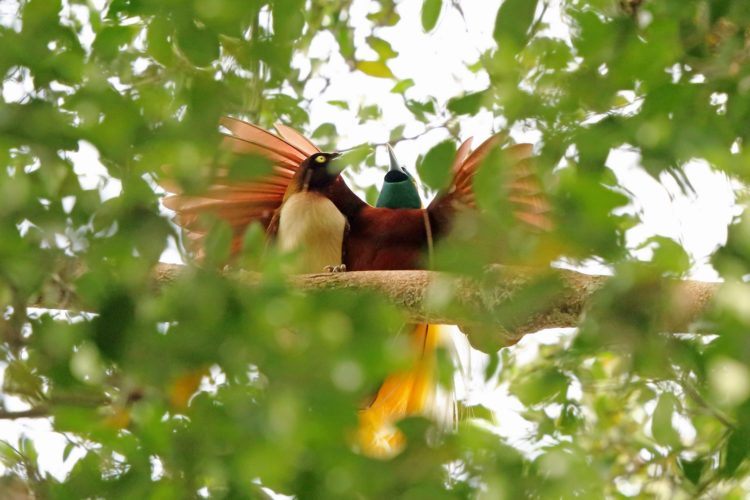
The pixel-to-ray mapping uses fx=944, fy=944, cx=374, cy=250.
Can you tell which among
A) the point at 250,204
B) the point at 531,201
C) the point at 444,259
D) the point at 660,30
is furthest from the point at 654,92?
the point at 250,204

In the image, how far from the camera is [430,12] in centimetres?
108

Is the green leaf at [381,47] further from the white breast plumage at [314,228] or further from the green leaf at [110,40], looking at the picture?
the green leaf at [110,40]

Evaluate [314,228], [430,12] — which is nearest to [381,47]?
[314,228]

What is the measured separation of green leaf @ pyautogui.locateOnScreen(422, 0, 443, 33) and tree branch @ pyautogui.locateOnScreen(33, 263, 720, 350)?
29 cm

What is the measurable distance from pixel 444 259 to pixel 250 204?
2.01 m

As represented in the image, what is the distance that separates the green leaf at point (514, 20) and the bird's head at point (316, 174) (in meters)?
1.81

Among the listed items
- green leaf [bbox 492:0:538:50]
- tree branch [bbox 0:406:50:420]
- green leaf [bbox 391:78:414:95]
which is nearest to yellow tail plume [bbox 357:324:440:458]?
green leaf [bbox 391:78:414:95]

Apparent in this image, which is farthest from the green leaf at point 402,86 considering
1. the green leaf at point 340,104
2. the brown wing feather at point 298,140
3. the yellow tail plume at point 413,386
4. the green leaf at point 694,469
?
the green leaf at point 694,469

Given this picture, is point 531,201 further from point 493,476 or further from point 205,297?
point 205,297

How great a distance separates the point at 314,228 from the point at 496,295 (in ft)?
4.39

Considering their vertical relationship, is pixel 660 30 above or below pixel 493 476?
above

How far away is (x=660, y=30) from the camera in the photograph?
0.99 meters

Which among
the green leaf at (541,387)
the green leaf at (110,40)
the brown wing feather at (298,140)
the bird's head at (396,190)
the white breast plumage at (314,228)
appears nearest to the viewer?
the green leaf at (110,40)

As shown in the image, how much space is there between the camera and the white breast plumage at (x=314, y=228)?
103 inches
